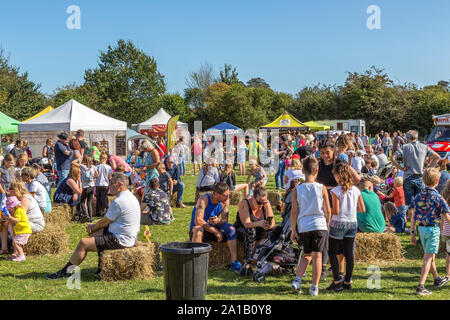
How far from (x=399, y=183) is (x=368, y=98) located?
3904 cm

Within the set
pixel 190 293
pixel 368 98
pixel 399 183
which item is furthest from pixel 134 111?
pixel 190 293

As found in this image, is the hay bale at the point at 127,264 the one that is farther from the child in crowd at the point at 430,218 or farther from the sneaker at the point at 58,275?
the child in crowd at the point at 430,218

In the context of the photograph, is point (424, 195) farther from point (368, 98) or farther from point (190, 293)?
point (368, 98)

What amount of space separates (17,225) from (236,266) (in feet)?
11.6

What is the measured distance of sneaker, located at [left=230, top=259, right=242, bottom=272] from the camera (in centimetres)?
651

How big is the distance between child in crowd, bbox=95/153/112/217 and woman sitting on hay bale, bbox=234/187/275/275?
5467 mm

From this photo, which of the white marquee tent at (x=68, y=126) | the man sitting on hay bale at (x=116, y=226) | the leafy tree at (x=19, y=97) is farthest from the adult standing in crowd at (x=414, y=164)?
the leafy tree at (x=19, y=97)

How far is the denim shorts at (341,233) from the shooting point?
18.2ft

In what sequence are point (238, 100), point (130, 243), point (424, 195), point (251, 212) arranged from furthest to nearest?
point (238, 100) → point (251, 212) → point (130, 243) → point (424, 195)

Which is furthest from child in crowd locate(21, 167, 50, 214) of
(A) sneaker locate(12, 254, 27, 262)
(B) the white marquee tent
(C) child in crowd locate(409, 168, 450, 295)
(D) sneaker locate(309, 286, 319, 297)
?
(B) the white marquee tent

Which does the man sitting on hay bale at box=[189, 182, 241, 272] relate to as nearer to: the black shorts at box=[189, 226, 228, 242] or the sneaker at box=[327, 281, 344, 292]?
the black shorts at box=[189, 226, 228, 242]

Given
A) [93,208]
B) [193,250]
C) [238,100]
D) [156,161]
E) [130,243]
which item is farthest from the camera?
[238,100]

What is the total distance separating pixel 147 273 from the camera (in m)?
6.20

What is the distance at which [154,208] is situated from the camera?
10078mm
